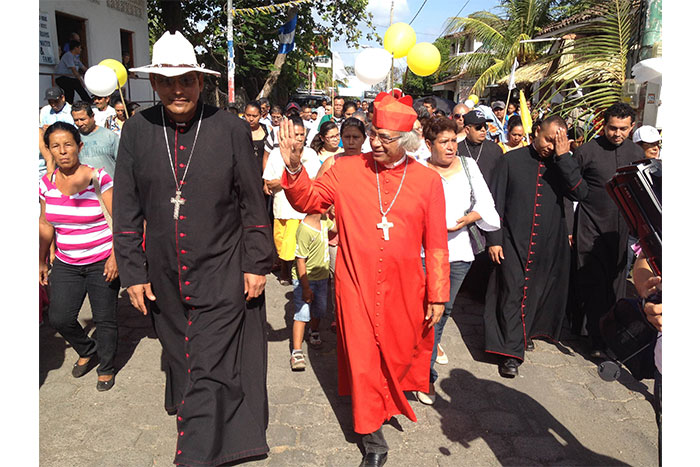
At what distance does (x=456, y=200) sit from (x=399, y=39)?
5913 millimetres

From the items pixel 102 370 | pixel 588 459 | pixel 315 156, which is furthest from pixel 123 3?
pixel 588 459

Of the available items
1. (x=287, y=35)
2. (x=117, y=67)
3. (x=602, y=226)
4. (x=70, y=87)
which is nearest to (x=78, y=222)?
(x=602, y=226)

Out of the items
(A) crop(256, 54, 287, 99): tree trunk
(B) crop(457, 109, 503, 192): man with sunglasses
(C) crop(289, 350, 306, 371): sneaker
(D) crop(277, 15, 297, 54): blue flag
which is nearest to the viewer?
(C) crop(289, 350, 306, 371): sneaker

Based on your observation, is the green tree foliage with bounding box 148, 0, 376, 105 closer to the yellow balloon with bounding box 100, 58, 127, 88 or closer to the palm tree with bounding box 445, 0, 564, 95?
the palm tree with bounding box 445, 0, 564, 95

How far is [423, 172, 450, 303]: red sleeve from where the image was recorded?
3506mm

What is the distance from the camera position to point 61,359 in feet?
15.9

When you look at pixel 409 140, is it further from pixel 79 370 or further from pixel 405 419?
pixel 79 370

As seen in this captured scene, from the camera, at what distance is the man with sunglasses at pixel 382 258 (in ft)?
11.1

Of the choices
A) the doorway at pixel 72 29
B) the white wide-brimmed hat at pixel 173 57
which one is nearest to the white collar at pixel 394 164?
the white wide-brimmed hat at pixel 173 57

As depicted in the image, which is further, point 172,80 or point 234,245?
point 234,245

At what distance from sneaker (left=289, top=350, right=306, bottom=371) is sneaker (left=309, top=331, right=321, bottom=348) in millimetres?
442

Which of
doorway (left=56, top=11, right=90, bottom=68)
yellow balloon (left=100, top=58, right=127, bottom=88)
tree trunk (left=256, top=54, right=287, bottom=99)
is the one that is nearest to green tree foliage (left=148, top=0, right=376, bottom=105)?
tree trunk (left=256, top=54, right=287, bottom=99)

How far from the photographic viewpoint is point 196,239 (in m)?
3.21

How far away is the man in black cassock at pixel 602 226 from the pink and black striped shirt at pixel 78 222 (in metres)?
4.18
